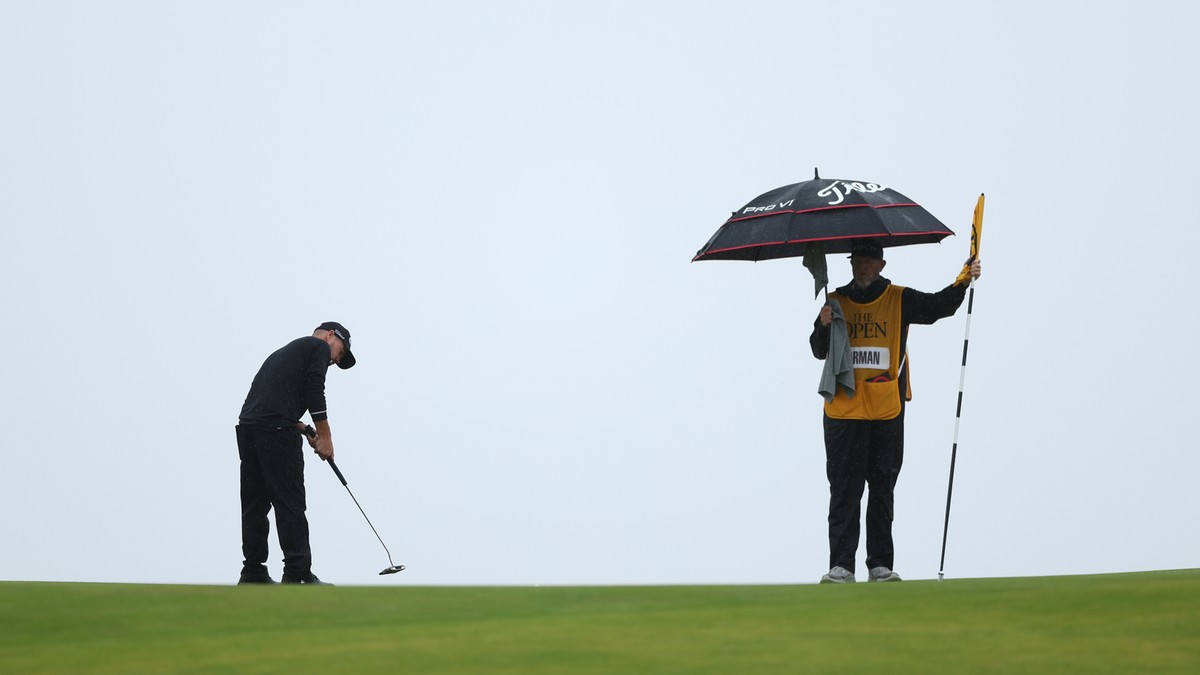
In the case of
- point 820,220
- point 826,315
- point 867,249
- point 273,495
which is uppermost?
point 820,220

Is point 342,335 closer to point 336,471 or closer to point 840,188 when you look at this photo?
point 336,471

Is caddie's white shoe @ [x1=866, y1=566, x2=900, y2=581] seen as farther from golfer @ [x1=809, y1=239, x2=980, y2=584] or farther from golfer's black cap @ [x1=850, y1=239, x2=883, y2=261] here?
golfer's black cap @ [x1=850, y1=239, x2=883, y2=261]

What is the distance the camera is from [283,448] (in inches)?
362

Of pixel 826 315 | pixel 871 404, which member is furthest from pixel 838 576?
pixel 826 315

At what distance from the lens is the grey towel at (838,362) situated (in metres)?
8.09

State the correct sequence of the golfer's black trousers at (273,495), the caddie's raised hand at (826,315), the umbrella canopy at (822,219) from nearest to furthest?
1. the umbrella canopy at (822,219)
2. the caddie's raised hand at (826,315)
3. the golfer's black trousers at (273,495)

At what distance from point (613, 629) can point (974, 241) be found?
4.22 m

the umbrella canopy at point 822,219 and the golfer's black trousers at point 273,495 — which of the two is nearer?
the umbrella canopy at point 822,219

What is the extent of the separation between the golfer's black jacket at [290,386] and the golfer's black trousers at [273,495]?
0.08 meters

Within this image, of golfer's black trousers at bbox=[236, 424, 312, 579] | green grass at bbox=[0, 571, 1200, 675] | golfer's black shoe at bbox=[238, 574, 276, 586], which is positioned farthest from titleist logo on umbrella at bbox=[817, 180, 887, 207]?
golfer's black shoe at bbox=[238, 574, 276, 586]

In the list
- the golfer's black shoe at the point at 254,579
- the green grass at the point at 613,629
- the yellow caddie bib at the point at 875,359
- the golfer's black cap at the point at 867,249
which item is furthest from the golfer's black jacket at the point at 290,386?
the golfer's black cap at the point at 867,249

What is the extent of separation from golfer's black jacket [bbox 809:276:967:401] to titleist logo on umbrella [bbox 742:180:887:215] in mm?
505

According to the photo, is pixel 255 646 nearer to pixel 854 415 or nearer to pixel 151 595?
pixel 151 595

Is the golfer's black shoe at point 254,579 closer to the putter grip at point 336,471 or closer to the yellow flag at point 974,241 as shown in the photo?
the putter grip at point 336,471
